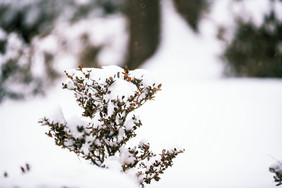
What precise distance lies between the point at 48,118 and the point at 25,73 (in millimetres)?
5297

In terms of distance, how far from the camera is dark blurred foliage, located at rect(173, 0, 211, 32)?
24.5 ft

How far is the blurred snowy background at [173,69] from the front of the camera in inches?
122

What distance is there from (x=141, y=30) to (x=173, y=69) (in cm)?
160

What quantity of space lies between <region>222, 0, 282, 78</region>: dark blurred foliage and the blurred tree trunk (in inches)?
92.9

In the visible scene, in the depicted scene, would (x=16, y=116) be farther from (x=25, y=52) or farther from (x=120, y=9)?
(x=120, y=9)

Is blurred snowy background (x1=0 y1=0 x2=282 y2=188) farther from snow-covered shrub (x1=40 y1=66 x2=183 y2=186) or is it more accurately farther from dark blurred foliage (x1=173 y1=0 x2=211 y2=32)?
snow-covered shrub (x1=40 y1=66 x2=183 y2=186)

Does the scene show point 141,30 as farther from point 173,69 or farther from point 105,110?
point 105,110

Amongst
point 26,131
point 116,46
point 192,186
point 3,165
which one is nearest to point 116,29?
point 116,46

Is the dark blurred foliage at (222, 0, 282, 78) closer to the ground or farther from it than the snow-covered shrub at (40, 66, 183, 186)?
farther from it

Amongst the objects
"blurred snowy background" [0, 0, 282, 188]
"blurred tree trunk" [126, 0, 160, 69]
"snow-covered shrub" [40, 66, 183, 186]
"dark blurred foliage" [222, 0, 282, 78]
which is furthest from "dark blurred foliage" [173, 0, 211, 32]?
"snow-covered shrub" [40, 66, 183, 186]

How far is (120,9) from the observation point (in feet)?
24.0

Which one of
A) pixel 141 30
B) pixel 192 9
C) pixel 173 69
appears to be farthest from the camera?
pixel 192 9

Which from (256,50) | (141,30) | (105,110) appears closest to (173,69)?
(141,30)

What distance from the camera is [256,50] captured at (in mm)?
6477
